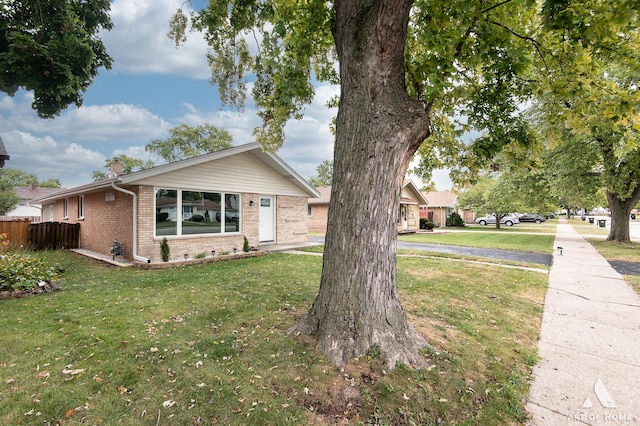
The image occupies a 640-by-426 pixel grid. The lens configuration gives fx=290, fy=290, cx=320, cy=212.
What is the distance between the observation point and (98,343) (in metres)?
3.70

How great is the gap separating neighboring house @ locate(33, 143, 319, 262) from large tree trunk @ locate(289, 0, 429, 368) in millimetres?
8057

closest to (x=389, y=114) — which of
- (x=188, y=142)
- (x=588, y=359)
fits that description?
(x=588, y=359)

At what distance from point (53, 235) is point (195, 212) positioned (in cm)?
772

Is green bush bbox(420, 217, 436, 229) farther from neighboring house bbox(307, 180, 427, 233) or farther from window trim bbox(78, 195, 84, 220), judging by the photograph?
window trim bbox(78, 195, 84, 220)

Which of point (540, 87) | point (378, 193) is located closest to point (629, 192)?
point (540, 87)

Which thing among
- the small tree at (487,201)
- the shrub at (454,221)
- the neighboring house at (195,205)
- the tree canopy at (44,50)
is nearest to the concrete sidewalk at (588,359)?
the neighboring house at (195,205)

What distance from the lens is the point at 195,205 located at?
35.2 ft

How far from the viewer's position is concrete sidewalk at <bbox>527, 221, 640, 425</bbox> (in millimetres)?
2613

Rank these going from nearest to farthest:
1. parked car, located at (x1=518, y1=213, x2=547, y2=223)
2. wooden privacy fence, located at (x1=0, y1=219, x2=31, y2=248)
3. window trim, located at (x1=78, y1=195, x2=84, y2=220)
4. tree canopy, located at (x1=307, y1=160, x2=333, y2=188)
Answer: wooden privacy fence, located at (x1=0, y1=219, x2=31, y2=248)
window trim, located at (x1=78, y1=195, x2=84, y2=220)
parked car, located at (x1=518, y1=213, x2=547, y2=223)
tree canopy, located at (x1=307, y1=160, x2=333, y2=188)

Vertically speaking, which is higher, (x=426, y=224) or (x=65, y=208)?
(x=65, y=208)

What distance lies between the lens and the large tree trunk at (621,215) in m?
15.6

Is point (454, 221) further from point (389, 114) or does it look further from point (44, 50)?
point (44, 50)

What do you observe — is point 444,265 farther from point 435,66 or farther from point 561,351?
point 435,66

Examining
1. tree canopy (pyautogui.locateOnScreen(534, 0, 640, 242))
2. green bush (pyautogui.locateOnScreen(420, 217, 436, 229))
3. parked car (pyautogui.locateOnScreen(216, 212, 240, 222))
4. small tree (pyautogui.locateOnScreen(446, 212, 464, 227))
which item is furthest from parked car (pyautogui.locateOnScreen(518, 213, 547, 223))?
tree canopy (pyautogui.locateOnScreen(534, 0, 640, 242))
